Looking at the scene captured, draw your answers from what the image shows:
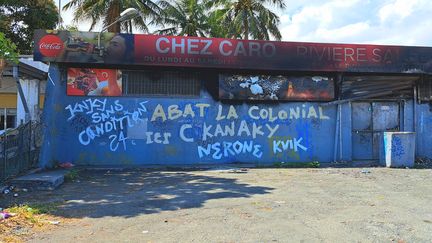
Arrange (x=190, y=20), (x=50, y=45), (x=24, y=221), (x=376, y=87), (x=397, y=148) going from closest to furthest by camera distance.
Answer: (x=24, y=221), (x=50, y=45), (x=397, y=148), (x=376, y=87), (x=190, y=20)

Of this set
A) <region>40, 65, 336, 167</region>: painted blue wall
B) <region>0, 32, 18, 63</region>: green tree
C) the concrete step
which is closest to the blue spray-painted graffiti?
<region>40, 65, 336, 167</region>: painted blue wall

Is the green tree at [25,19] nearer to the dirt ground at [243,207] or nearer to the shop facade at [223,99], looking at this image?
the shop facade at [223,99]

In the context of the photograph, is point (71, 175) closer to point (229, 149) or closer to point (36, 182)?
point (36, 182)

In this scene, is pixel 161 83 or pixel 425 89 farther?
pixel 425 89

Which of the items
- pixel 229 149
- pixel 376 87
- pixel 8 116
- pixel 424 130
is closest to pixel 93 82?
pixel 229 149

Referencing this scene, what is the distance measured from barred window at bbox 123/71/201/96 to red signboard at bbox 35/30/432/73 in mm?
725

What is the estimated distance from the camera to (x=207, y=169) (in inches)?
549

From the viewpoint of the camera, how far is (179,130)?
587 inches

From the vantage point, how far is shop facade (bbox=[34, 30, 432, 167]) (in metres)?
14.2

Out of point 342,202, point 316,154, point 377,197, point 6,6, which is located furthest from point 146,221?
point 6,6

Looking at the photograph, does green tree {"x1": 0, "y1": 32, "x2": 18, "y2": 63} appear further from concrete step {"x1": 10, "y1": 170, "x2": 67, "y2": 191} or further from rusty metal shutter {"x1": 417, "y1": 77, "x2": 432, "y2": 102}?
rusty metal shutter {"x1": 417, "y1": 77, "x2": 432, "y2": 102}

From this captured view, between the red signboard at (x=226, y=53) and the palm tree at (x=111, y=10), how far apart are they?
1298cm

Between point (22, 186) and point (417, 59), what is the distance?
42.6 feet

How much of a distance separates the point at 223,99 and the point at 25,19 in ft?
63.3
